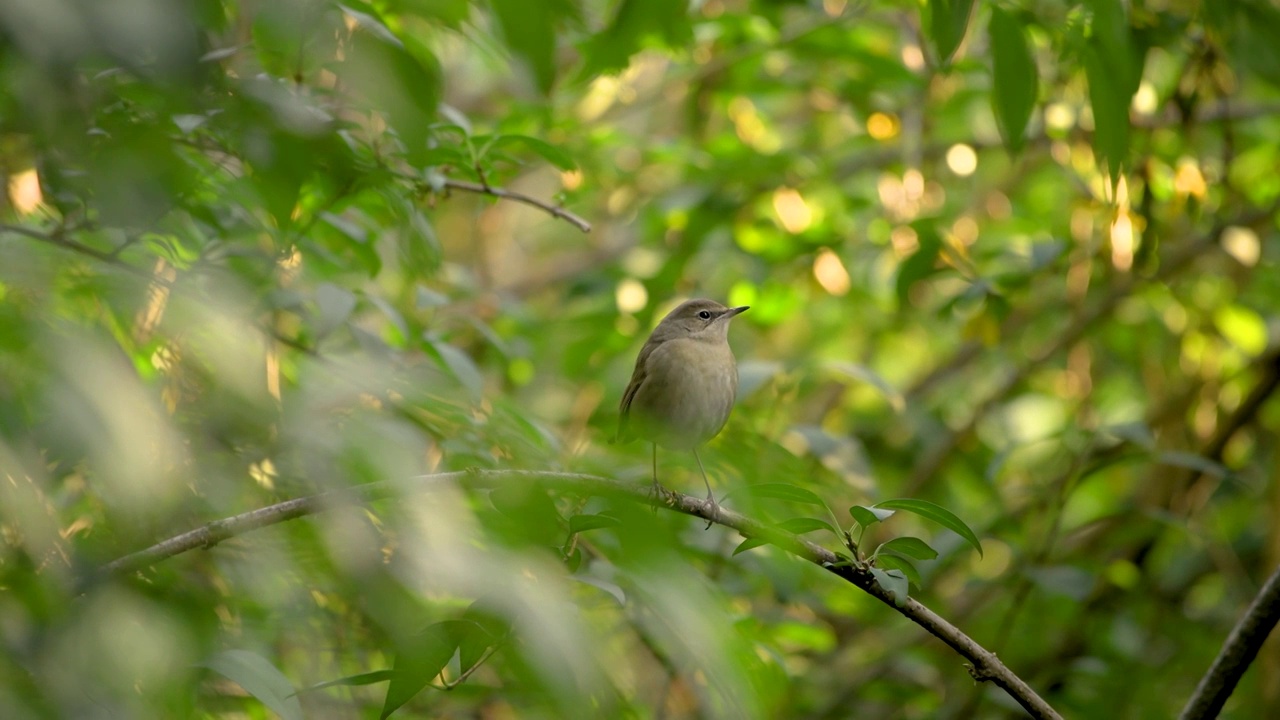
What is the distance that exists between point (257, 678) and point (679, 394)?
2.68m

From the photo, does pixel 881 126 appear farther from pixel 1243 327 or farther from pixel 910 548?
pixel 910 548

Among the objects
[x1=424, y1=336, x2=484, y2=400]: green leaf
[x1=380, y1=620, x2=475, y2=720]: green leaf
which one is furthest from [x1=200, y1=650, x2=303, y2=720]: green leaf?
[x1=424, y1=336, x2=484, y2=400]: green leaf

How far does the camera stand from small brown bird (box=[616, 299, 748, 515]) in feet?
13.1

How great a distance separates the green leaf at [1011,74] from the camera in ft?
5.24

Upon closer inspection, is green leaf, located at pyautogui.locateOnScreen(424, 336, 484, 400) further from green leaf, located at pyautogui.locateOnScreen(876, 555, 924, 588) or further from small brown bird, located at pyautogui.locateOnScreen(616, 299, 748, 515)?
green leaf, located at pyautogui.locateOnScreen(876, 555, 924, 588)

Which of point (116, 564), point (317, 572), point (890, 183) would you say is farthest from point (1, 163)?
point (890, 183)

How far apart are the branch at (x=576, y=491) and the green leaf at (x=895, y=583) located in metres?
0.01

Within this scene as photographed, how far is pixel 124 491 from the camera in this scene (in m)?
1.05

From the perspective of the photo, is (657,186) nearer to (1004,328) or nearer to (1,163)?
(1004,328)

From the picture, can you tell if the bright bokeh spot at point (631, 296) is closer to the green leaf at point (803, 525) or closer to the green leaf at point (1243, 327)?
the green leaf at point (1243, 327)

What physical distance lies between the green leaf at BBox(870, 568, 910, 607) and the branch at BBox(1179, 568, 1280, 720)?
681 millimetres

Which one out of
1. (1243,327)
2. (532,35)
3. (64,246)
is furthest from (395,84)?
(1243,327)

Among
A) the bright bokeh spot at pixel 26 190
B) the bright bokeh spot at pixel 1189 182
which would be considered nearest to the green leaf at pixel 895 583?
the bright bokeh spot at pixel 26 190

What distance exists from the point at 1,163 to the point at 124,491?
144 centimetres
